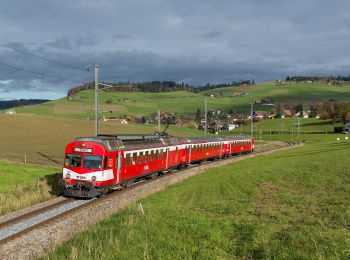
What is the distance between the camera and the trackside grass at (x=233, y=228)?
10727 millimetres

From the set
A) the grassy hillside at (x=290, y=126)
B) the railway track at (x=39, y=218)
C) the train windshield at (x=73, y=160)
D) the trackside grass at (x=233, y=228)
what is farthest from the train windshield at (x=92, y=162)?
the grassy hillside at (x=290, y=126)

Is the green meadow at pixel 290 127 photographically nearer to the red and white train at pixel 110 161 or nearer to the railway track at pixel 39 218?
the red and white train at pixel 110 161

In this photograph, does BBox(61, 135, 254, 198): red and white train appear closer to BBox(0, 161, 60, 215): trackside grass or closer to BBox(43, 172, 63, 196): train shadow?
BBox(0, 161, 60, 215): trackside grass

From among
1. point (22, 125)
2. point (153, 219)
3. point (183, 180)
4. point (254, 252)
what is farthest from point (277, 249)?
point (22, 125)

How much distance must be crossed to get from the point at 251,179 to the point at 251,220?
493 inches

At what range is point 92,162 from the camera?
80.6 ft

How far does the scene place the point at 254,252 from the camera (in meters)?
10.7

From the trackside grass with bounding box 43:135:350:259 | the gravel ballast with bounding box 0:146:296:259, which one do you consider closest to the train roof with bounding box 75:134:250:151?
the gravel ballast with bounding box 0:146:296:259

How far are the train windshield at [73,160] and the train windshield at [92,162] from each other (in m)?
0.47

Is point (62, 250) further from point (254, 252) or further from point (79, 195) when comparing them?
point (79, 195)

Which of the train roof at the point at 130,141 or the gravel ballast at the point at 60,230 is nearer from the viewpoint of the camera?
the gravel ballast at the point at 60,230

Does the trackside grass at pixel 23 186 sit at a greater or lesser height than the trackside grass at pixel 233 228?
lesser

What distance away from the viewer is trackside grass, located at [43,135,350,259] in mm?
10727

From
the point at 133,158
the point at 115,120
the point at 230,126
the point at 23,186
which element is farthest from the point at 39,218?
the point at 230,126
